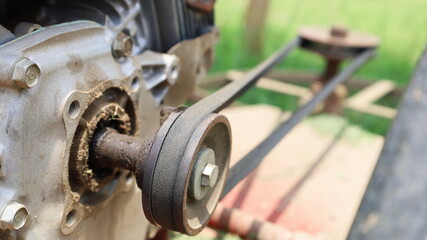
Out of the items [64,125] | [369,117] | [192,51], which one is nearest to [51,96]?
[64,125]

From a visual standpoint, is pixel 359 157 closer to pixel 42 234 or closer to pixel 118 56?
pixel 118 56

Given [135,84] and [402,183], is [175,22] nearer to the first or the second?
[135,84]

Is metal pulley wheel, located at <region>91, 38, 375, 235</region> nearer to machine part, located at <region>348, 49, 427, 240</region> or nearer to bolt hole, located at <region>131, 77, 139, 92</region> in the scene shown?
bolt hole, located at <region>131, 77, 139, 92</region>

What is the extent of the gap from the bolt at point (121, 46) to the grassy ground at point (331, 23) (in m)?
2.21

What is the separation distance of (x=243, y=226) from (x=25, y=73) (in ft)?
2.77

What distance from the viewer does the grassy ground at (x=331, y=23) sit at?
382 cm

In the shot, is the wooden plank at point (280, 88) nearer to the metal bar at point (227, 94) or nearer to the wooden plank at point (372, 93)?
the wooden plank at point (372, 93)

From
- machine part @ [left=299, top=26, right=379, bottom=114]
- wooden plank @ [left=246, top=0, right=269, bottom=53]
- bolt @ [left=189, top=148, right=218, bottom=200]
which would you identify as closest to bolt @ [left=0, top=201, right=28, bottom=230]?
bolt @ [left=189, top=148, right=218, bottom=200]

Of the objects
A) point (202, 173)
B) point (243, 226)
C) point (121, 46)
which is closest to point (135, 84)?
point (121, 46)

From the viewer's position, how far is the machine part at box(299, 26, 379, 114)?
→ 267cm

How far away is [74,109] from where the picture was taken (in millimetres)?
866

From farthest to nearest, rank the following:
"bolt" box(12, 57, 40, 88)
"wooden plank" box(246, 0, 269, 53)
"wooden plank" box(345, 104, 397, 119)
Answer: "wooden plank" box(246, 0, 269, 53) < "wooden plank" box(345, 104, 397, 119) < "bolt" box(12, 57, 40, 88)

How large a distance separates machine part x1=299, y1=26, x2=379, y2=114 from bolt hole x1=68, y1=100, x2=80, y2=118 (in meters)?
1.98

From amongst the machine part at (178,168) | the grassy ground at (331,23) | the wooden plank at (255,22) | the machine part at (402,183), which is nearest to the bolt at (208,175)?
the machine part at (178,168)
